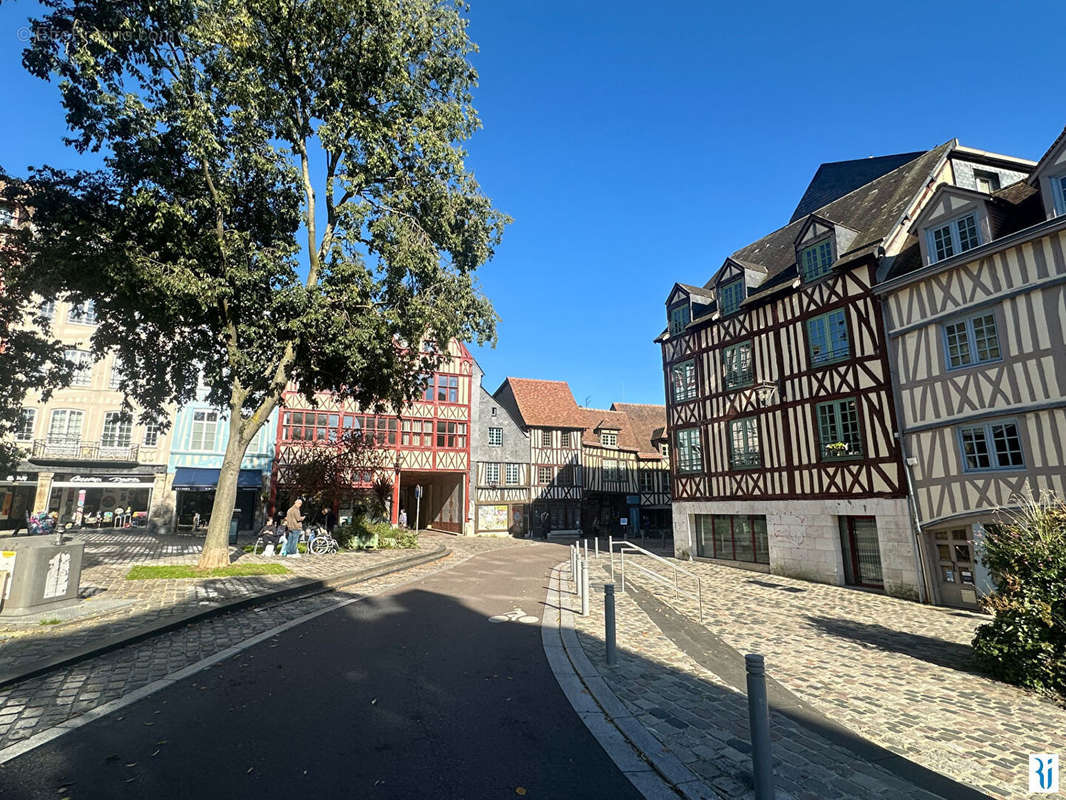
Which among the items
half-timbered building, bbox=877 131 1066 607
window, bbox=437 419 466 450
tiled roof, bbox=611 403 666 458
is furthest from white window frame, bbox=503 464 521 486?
half-timbered building, bbox=877 131 1066 607

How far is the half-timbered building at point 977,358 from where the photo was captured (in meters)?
10.9

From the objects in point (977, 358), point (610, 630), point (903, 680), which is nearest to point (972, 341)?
point (977, 358)

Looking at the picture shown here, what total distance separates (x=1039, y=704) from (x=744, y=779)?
4494 millimetres

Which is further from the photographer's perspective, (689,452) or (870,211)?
(689,452)

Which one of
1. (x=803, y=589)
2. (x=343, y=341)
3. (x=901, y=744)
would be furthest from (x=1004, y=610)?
(x=343, y=341)

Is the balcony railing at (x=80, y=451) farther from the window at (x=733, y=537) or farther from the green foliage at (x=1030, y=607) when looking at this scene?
the green foliage at (x=1030, y=607)

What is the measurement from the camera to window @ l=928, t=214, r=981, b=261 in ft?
40.4

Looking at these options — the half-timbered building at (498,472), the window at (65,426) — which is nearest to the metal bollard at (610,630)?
the half-timbered building at (498,472)

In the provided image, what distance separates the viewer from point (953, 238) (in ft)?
41.4

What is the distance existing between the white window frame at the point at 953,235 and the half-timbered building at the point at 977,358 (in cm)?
2

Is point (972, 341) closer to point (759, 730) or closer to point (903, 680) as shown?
point (903, 680)

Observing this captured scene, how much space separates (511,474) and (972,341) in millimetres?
25142

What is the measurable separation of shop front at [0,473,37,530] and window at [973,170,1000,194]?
3809 centimetres

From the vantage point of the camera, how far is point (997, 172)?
15.4 meters
